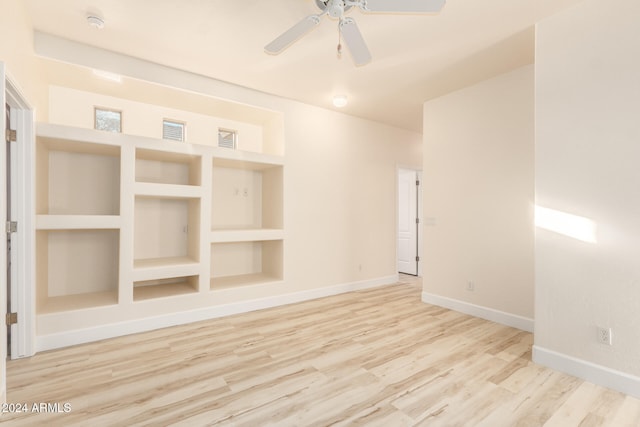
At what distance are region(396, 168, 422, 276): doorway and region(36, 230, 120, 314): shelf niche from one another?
4910 mm

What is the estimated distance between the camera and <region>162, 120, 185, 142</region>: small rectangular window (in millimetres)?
4050

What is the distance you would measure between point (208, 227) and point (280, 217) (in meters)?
1.05

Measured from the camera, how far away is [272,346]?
2.93m

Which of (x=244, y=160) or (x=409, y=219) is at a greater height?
(x=244, y=160)

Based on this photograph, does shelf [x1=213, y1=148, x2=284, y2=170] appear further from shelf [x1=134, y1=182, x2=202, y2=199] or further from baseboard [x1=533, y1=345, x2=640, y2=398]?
baseboard [x1=533, y1=345, x2=640, y2=398]

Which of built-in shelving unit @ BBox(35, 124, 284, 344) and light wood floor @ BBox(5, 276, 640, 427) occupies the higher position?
built-in shelving unit @ BBox(35, 124, 284, 344)

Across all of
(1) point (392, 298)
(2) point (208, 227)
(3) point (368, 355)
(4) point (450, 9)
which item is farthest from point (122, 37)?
(1) point (392, 298)

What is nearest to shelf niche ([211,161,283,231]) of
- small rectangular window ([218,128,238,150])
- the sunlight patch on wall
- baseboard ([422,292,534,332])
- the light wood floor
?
small rectangular window ([218,128,238,150])

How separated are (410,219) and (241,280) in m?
3.78

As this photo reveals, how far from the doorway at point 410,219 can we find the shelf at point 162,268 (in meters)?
4.08

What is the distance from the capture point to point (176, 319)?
350cm

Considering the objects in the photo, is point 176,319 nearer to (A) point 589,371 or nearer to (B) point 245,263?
(B) point 245,263

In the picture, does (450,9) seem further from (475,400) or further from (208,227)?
(208,227)

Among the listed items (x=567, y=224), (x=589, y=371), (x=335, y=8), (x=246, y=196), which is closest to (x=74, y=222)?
(x=246, y=196)
